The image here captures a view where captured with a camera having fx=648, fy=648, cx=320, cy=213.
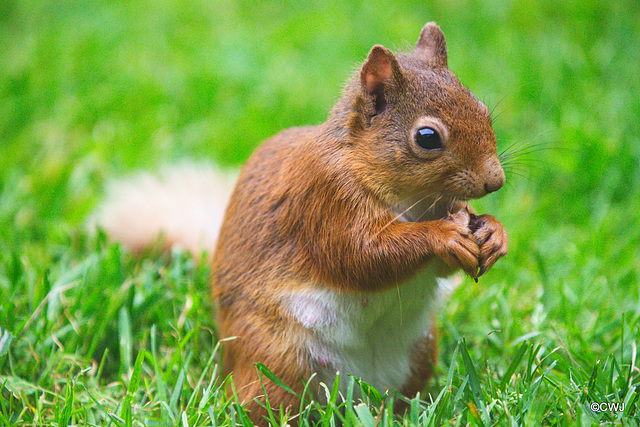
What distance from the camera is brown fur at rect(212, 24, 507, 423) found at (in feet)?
7.47

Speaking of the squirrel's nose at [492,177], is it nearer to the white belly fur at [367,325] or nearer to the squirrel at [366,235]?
the squirrel at [366,235]

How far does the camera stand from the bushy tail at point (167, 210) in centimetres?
369

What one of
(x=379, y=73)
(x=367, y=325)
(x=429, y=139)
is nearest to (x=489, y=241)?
(x=429, y=139)

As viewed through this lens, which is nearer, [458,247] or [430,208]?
[458,247]

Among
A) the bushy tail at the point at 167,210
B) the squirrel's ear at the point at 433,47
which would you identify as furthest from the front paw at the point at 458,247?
the bushy tail at the point at 167,210

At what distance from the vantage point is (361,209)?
2357 millimetres

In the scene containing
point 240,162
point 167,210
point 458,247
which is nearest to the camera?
point 458,247

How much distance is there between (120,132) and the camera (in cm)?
499

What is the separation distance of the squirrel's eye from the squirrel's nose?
0.62ft

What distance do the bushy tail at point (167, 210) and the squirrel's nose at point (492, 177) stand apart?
6.01 ft

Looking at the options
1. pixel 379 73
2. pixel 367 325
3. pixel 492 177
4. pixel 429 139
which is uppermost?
pixel 379 73

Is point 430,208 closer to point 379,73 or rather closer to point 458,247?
point 458,247

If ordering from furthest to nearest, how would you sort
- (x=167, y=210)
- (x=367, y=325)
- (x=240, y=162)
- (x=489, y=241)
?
(x=240, y=162)
(x=167, y=210)
(x=367, y=325)
(x=489, y=241)

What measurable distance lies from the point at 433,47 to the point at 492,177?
2.18 feet
